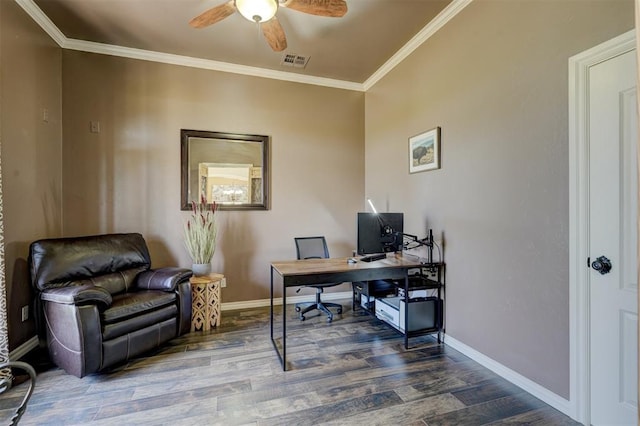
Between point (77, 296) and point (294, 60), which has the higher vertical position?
point (294, 60)

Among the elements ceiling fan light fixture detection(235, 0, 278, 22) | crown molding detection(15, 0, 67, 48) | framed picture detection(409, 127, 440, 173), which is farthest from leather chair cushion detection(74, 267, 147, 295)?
framed picture detection(409, 127, 440, 173)

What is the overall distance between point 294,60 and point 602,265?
11.5 ft

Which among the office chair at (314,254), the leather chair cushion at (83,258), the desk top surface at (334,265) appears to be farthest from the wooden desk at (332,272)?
the leather chair cushion at (83,258)

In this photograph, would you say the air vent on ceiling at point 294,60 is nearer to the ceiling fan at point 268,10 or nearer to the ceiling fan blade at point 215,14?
the ceiling fan at point 268,10

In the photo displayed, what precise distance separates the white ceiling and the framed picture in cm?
107

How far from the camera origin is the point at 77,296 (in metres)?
2.19

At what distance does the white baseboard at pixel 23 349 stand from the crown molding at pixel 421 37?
466cm

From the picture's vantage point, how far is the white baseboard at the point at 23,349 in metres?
2.47

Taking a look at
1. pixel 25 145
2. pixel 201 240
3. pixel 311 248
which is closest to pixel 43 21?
pixel 25 145

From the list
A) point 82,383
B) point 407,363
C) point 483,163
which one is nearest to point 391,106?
point 483,163

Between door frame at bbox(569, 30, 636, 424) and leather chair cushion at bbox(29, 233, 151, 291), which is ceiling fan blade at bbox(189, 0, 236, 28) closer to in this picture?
leather chair cushion at bbox(29, 233, 151, 291)

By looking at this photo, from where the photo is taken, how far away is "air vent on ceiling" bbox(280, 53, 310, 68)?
11.8 feet

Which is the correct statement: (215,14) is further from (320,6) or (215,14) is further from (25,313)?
(25,313)

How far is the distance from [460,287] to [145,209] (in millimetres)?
3509
